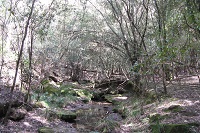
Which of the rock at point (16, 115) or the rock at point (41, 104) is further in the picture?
the rock at point (41, 104)

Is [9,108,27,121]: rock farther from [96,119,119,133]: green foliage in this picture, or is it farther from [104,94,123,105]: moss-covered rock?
[104,94,123,105]: moss-covered rock

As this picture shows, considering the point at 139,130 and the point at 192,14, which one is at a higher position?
the point at 192,14

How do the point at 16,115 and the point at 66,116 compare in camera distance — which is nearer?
the point at 16,115

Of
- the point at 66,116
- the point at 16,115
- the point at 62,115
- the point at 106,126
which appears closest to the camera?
the point at 16,115

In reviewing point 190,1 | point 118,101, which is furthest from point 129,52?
point 190,1

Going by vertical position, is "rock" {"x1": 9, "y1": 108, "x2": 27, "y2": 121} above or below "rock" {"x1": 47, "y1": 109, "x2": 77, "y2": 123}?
above

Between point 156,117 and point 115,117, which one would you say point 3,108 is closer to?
point 115,117

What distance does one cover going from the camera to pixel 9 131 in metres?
8.09

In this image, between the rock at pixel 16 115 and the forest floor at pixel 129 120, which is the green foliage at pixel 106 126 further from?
the rock at pixel 16 115

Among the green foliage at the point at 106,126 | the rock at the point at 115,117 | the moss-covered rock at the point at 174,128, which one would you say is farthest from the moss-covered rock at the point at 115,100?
the moss-covered rock at the point at 174,128

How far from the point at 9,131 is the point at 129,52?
10146 mm

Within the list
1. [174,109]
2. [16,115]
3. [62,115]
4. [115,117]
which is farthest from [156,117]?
[16,115]

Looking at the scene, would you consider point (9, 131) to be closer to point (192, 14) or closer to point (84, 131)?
point (84, 131)

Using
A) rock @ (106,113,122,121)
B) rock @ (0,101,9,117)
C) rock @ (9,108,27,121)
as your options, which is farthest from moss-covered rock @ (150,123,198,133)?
rock @ (0,101,9,117)
